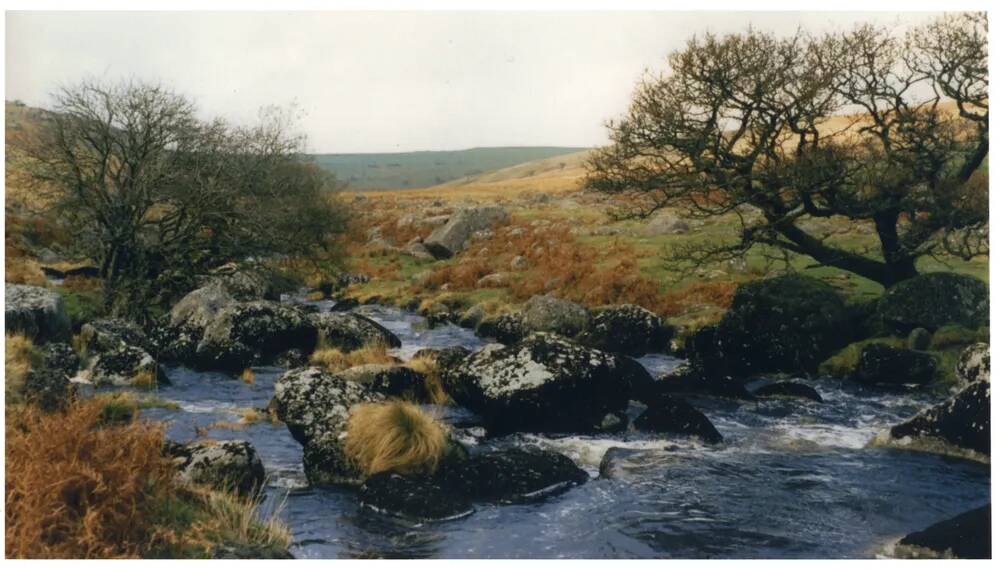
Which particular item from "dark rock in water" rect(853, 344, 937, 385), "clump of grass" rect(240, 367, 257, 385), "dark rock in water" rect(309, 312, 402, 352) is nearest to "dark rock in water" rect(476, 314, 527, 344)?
"dark rock in water" rect(309, 312, 402, 352)

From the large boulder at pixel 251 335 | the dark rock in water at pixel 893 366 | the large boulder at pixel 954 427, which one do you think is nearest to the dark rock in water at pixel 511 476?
the large boulder at pixel 954 427

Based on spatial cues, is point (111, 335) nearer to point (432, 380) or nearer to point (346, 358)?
point (346, 358)

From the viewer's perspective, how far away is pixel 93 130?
18469 mm

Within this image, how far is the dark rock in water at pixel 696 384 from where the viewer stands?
13.7 metres

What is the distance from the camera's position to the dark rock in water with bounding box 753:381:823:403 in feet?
44.2

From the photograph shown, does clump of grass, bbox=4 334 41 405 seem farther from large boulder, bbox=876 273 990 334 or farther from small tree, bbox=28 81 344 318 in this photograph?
large boulder, bbox=876 273 990 334

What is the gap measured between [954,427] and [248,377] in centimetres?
1142

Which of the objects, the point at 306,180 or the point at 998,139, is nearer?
the point at 998,139

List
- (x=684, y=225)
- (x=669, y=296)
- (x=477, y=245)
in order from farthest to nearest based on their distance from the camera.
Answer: (x=477, y=245) → (x=684, y=225) → (x=669, y=296)

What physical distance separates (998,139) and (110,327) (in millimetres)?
15620

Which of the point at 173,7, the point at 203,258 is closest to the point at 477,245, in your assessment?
the point at 203,258

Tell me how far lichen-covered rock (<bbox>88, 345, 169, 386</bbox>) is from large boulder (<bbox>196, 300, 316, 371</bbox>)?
1414 mm

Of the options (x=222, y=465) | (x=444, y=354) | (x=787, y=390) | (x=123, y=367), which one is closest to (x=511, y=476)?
(x=222, y=465)

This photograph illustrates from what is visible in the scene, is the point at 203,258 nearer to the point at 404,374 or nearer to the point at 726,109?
the point at 404,374
